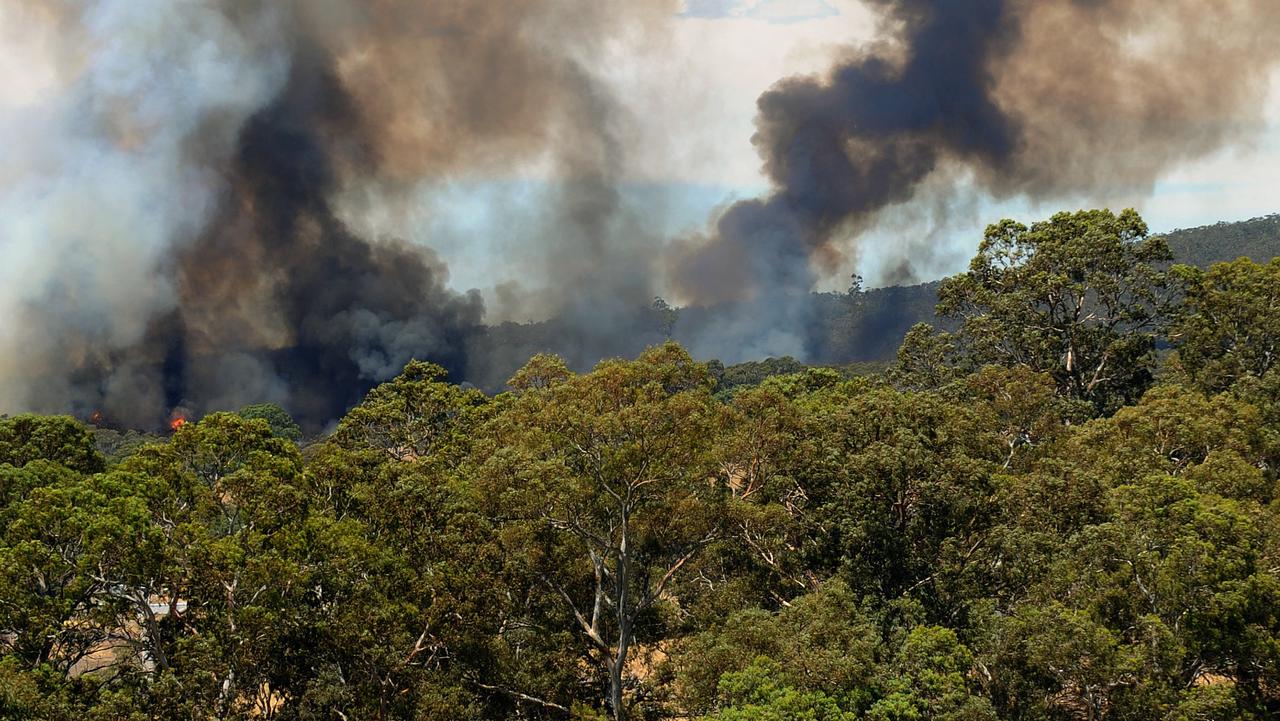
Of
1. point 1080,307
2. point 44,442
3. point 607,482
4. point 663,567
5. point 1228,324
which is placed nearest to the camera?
point 607,482

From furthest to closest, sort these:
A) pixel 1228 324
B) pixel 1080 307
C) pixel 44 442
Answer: pixel 1080 307
pixel 1228 324
pixel 44 442

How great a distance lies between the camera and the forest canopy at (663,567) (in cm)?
1850

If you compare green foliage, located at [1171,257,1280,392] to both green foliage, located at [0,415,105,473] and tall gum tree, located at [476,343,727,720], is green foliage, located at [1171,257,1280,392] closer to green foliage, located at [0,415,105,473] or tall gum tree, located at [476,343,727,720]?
tall gum tree, located at [476,343,727,720]

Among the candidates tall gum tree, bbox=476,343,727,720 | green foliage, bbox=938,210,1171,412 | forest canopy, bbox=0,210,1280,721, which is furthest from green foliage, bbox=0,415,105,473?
green foliage, bbox=938,210,1171,412

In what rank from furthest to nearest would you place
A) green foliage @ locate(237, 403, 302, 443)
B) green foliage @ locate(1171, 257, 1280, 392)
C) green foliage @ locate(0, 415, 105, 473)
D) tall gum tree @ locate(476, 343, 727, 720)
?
1. green foliage @ locate(237, 403, 302, 443)
2. green foliage @ locate(1171, 257, 1280, 392)
3. green foliage @ locate(0, 415, 105, 473)
4. tall gum tree @ locate(476, 343, 727, 720)

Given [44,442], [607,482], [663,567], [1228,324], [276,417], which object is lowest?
[663,567]

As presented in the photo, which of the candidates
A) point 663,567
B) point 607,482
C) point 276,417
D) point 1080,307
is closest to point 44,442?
point 607,482

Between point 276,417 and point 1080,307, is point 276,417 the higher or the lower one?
the higher one

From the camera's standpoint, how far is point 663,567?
2820cm

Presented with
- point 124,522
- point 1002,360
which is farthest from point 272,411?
point 124,522

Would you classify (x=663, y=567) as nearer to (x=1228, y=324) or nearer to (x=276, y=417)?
(x=1228, y=324)

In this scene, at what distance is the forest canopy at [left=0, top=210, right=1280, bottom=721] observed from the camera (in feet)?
60.7

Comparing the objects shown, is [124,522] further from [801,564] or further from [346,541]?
[801,564]

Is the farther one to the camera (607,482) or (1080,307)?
(1080,307)
